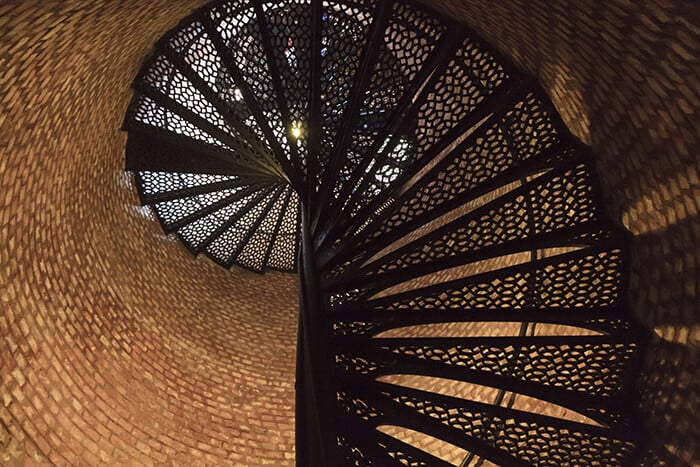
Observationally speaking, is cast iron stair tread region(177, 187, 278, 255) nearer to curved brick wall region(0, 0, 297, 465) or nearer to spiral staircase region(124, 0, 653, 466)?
curved brick wall region(0, 0, 297, 465)

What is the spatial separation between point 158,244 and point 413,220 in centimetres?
288

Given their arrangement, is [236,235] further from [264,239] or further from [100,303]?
[100,303]

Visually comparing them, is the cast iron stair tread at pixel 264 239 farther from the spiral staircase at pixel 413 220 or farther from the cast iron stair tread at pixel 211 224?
the spiral staircase at pixel 413 220

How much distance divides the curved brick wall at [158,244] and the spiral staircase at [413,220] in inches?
6.8

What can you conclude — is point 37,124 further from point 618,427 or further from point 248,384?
point 618,427

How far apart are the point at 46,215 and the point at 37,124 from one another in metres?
0.64

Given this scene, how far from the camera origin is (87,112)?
2.92 meters

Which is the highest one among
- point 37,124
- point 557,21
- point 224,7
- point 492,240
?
point 224,7

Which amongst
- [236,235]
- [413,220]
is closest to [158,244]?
[236,235]

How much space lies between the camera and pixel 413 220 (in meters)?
2.53

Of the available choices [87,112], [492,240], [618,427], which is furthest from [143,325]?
[618,427]

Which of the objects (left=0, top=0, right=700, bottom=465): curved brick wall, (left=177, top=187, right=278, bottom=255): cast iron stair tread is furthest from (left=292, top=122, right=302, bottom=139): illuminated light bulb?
(left=177, top=187, right=278, bottom=255): cast iron stair tread

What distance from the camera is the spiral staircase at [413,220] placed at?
2.16 m

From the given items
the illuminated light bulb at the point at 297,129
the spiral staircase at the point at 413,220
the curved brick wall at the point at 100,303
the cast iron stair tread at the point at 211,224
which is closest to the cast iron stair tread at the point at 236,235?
the cast iron stair tread at the point at 211,224
